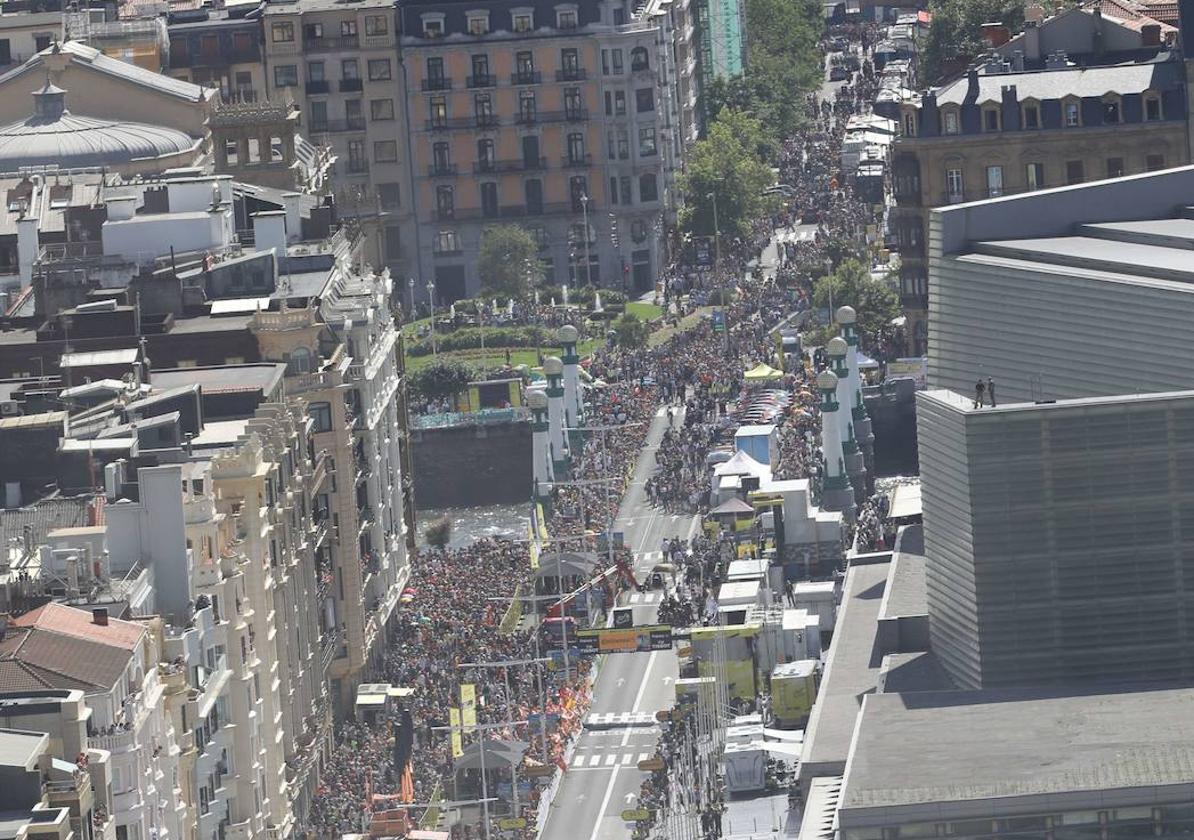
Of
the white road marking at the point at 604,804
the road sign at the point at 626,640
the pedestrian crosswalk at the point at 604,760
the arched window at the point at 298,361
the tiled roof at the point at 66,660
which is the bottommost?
the white road marking at the point at 604,804

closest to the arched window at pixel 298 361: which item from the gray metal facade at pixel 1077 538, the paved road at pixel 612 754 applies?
the paved road at pixel 612 754

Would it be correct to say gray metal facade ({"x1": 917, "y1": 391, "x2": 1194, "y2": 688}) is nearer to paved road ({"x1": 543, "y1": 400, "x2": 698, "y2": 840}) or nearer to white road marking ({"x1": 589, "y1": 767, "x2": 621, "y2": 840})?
white road marking ({"x1": 589, "y1": 767, "x2": 621, "y2": 840})

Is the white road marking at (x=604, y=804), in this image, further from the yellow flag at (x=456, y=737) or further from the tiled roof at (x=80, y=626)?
the tiled roof at (x=80, y=626)

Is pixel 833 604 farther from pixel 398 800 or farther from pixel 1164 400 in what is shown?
pixel 1164 400

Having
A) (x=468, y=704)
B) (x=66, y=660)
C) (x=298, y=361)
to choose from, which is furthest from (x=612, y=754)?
(x=66, y=660)

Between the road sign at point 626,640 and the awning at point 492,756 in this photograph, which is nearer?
the awning at point 492,756

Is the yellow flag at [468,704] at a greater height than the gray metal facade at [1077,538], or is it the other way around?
the gray metal facade at [1077,538]

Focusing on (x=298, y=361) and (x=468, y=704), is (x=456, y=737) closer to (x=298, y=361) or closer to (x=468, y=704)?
(x=468, y=704)
